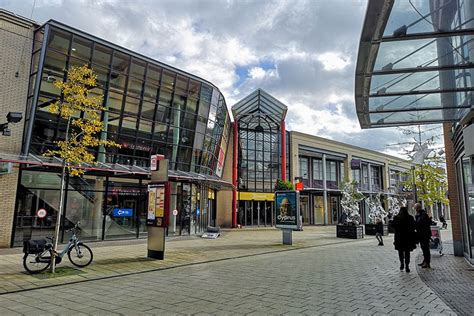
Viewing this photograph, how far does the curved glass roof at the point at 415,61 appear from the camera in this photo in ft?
17.5

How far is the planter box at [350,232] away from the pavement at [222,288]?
9.25 metres

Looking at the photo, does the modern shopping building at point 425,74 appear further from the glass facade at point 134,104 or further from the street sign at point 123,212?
the street sign at point 123,212

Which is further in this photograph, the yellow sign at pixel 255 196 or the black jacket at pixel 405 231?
the yellow sign at pixel 255 196

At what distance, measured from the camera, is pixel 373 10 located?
4.83 m

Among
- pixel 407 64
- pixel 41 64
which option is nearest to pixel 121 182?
pixel 41 64

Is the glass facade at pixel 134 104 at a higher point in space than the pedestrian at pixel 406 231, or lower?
higher

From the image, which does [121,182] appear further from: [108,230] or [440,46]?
[440,46]

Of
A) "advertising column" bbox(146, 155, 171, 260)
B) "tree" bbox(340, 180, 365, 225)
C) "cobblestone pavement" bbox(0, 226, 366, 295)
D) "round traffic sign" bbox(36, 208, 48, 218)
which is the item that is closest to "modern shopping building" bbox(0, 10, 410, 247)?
"round traffic sign" bbox(36, 208, 48, 218)

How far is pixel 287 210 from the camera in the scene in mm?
17141

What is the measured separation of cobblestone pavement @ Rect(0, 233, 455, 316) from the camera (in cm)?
566

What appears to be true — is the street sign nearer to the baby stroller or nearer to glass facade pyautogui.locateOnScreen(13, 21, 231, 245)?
glass facade pyautogui.locateOnScreen(13, 21, 231, 245)

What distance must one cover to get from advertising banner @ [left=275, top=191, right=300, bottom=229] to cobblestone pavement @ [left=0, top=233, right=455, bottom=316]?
6613 mm

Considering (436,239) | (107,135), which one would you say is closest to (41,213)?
(107,135)

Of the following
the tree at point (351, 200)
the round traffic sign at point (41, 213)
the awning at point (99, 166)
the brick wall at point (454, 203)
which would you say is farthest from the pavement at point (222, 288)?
the tree at point (351, 200)
